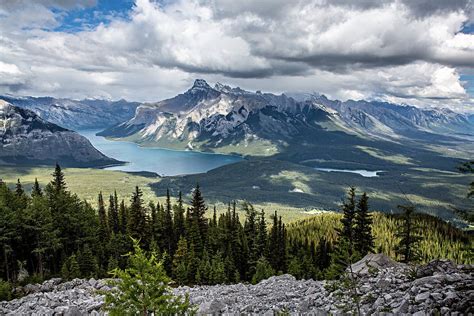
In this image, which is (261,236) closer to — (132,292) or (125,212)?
(125,212)

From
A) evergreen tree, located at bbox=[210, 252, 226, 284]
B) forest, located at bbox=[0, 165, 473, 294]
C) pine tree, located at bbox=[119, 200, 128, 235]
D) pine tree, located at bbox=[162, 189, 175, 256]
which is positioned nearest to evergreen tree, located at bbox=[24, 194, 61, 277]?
forest, located at bbox=[0, 165, 473, 294]

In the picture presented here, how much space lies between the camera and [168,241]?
81812 mm

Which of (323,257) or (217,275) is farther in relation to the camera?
(323,257)

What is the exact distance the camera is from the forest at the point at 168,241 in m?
54.1

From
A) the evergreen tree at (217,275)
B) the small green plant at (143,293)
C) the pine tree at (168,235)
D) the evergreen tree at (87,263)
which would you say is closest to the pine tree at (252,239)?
the evergreen tree at (217,275)

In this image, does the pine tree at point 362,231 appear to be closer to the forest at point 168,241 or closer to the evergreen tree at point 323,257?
the forest at point 168,241

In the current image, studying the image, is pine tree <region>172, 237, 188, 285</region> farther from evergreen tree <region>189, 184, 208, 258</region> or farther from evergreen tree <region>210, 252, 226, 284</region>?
evergreen tree <region>210, 252, 226, 284</region>

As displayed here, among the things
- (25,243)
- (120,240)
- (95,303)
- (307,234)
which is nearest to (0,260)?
(25,243)

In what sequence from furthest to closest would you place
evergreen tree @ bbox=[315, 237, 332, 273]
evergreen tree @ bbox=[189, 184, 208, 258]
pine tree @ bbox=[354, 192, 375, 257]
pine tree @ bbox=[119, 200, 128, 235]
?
1. evergreen tree @ bbox=[315, 237, 332, 273]
2. pine tree @ bbox=[119, 200, 128, 235]
3. evergreen tree @ bbox=[189, 184, 208, 258]
4. pine tree @ bbox=[354, 192, 375, 257]

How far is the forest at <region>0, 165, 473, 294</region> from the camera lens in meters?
54.1

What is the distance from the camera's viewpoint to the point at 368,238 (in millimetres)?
56094

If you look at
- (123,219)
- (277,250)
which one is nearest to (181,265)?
(277,250)

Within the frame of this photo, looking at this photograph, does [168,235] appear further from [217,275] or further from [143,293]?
[143,293]

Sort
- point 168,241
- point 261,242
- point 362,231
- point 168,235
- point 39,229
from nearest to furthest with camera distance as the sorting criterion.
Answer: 1. point 39,229
2. point 362,231
3. point 261,242
4. point 168,241
5. point 168,235
